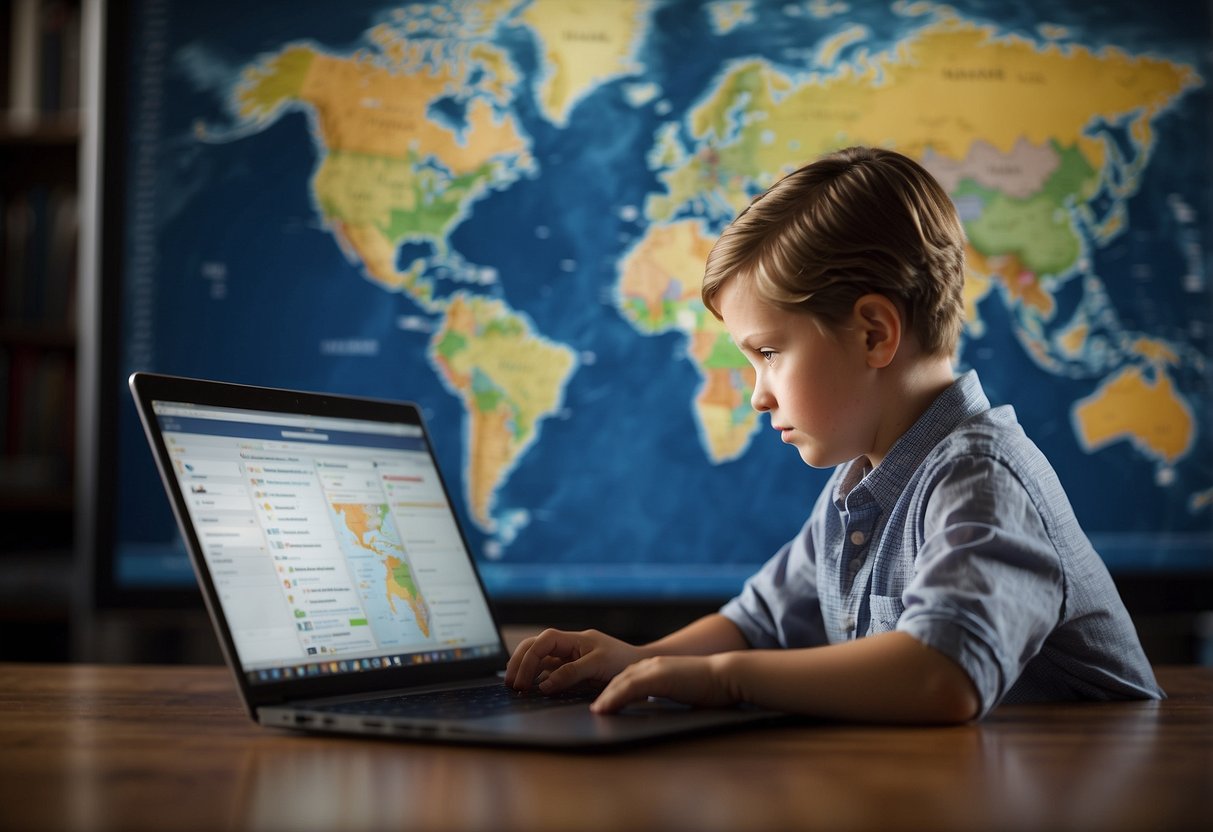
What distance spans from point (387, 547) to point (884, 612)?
1.37 feet

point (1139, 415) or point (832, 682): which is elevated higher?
point (832, 682)

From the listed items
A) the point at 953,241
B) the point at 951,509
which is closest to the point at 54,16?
the point at 953,241

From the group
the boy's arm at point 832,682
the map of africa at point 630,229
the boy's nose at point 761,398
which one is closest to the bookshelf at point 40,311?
the map of africa at point 630,229

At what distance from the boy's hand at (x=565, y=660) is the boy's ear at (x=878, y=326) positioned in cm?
32

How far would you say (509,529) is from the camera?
5.28ft

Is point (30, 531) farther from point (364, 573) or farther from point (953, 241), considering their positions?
point (953, 241)

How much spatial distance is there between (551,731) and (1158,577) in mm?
1260

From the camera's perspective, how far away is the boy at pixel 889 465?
2.57 ft

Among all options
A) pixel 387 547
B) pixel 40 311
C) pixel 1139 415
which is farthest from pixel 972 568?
pixel 40 311

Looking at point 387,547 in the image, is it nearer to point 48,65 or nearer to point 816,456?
point 816,456

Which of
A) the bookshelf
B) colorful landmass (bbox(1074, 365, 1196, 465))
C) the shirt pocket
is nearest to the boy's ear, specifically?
the shirt pocket

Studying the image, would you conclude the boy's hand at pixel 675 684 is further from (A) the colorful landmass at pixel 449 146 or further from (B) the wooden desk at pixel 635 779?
(A) the colorful landmass at pixel 449 146

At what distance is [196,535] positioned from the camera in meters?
Answer: 0.80

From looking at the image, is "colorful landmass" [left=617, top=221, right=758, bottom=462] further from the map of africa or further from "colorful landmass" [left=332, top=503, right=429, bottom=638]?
"colorful landmass" [left=332, top=503, right=429, bottom=638]
